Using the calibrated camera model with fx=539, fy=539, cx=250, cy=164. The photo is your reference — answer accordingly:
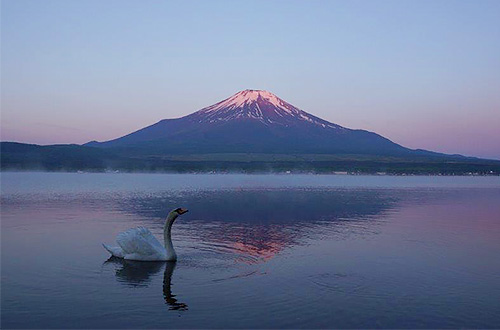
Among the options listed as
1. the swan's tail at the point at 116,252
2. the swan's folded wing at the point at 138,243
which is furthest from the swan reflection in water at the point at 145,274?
the swan's folded wing at the point at 138,243

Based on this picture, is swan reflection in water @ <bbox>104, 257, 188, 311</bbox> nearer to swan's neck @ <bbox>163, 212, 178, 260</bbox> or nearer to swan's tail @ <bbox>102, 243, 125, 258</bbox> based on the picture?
swan's tail @ <bbox>102, 243, 125, 258</bbox>

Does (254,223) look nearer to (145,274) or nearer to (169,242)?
(169,242)

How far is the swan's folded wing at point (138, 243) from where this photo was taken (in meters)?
18.8

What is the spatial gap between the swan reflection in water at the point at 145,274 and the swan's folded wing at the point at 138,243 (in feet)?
1.32

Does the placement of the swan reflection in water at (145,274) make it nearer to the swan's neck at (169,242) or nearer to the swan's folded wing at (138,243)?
the swan's neck at (169,242)

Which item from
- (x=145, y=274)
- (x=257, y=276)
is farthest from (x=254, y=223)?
(x=145, y=274)

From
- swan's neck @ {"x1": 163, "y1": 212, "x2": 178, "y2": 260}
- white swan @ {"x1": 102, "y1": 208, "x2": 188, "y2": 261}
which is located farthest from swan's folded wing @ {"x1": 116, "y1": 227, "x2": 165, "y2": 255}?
swan's neck @ {"x1": 163, "y1": 212, "x2": 178, "y2": 260}

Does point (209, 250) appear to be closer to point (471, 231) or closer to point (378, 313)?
point (378, 313)

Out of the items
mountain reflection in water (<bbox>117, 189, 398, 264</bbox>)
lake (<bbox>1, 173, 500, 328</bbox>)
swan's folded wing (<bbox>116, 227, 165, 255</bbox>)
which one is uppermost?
swan's folded wing (<bbox>116, 227, 165, 255</bbox>)

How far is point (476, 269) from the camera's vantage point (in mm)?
18469

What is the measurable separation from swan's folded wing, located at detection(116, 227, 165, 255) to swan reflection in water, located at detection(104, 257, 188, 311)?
0.40 meters

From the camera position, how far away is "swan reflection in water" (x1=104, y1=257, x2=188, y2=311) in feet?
45.3

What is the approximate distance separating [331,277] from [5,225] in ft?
61.9

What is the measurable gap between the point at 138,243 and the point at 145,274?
2050mm
